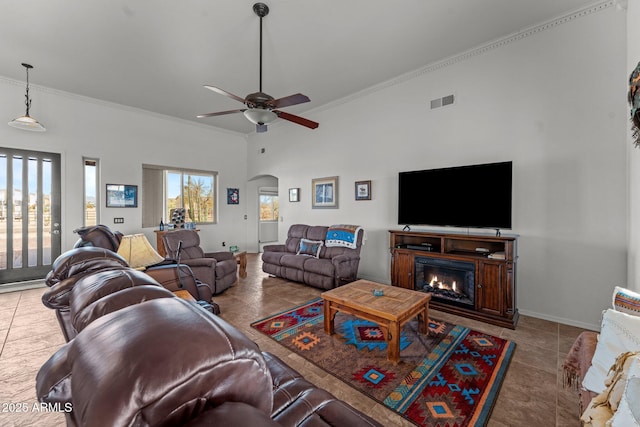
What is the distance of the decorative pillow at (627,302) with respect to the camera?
5.14 feet

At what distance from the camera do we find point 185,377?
17.6 inches

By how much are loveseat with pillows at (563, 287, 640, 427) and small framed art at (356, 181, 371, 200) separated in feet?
11.6

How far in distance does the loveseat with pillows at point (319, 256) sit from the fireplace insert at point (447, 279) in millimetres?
1094

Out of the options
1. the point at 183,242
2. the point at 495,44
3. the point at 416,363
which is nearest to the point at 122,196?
the point at 183,242

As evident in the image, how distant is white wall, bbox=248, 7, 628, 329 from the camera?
295 cm

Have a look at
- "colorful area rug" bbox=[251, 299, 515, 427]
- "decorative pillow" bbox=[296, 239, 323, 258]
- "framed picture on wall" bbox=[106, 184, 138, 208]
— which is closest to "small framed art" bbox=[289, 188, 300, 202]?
"decorative pillow" bbox=[296, 239, 323, 258]

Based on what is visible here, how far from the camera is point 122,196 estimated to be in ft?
19.0

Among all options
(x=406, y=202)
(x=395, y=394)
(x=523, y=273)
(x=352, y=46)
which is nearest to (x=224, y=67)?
(x=352, y=46)

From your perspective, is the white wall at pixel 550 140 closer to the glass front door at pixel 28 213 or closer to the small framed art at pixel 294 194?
the small framed art at pixel 294 194

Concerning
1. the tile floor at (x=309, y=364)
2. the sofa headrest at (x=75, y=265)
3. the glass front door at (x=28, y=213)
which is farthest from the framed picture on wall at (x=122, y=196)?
the sofa headrest at (x=75, y=265)

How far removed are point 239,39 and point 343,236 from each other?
3.25 m

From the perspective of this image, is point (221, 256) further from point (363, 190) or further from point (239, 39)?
point (239, 39)

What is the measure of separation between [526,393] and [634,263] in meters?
1.68

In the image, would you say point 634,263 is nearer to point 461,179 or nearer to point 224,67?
point 461,179
